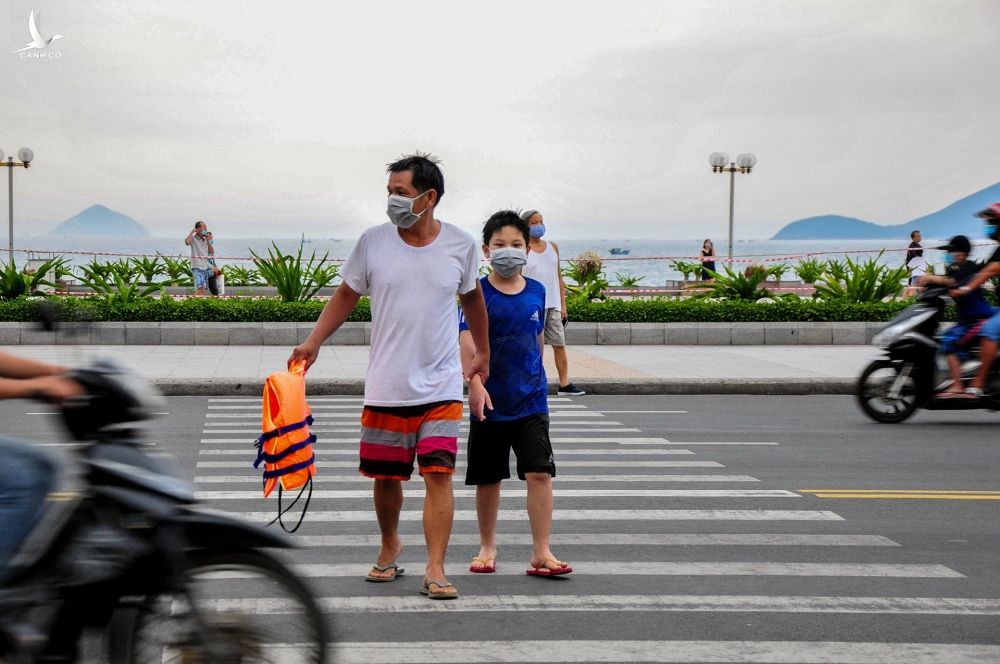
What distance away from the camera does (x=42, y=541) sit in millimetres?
3621

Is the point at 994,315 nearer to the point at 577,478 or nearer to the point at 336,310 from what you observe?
the point at 577,478

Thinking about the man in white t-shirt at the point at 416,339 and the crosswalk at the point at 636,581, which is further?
the man in white t-shirt at the point at 416,339

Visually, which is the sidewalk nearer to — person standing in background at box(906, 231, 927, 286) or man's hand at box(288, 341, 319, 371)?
person standing in background at box(906, 231, 927, 286)

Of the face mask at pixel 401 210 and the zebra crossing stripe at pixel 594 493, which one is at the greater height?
the face mask at pixel 401 210

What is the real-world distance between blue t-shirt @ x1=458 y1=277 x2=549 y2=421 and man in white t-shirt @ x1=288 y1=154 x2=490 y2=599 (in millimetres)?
393

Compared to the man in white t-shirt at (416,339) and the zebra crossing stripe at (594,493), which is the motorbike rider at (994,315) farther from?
the man in white t-shirt at (416,339)

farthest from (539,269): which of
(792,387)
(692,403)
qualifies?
(792,387)

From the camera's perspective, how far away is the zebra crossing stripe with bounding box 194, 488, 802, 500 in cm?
816

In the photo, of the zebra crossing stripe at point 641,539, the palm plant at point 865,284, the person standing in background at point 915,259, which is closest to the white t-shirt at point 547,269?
the zebra crossing stripe at point 641,539

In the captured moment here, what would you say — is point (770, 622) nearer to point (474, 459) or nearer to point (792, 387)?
point (474, 459)

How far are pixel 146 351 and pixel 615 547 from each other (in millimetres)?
12160

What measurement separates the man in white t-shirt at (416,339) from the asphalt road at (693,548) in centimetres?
52

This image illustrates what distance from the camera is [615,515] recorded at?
7.59m

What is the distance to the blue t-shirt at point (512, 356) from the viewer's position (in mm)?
6238
